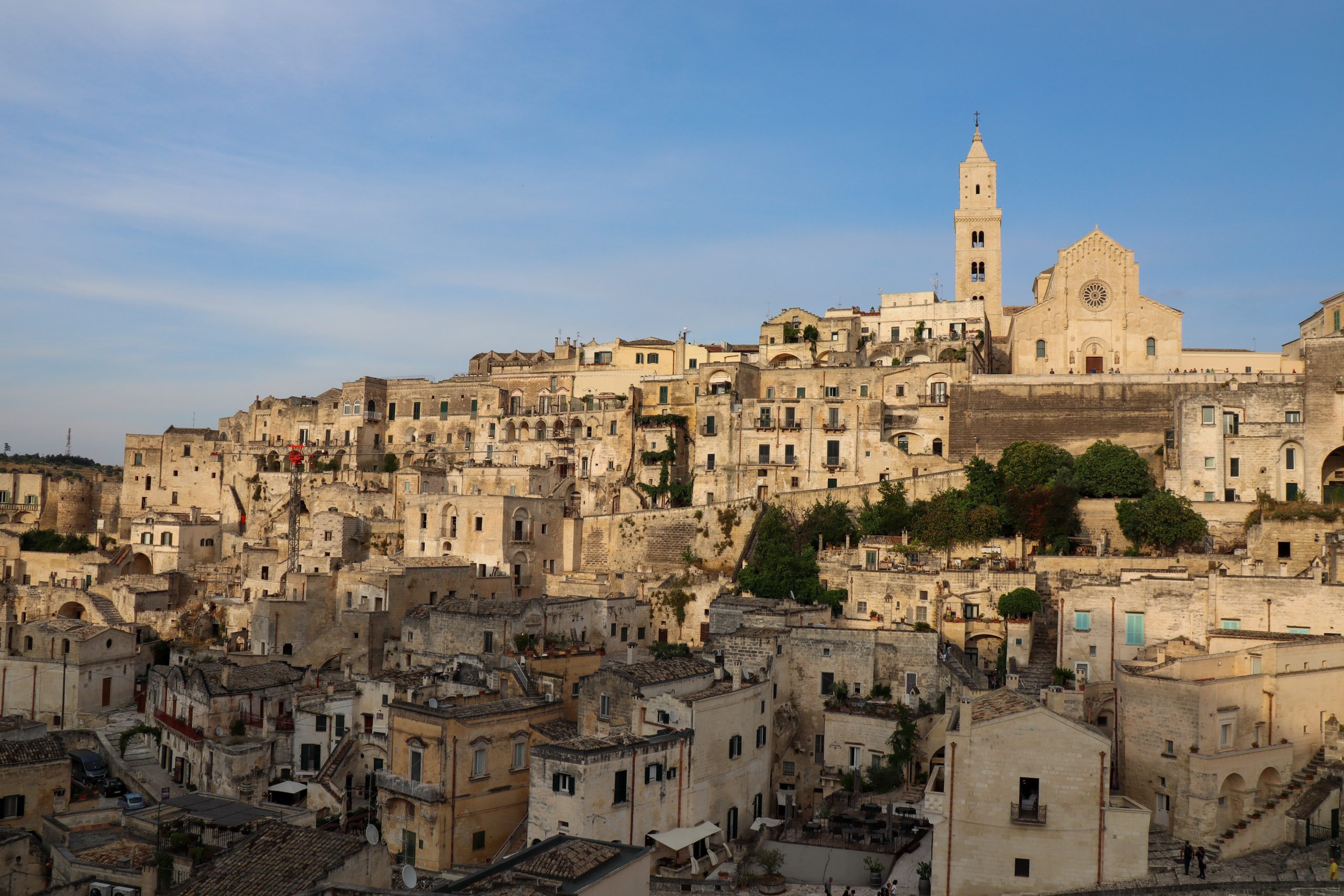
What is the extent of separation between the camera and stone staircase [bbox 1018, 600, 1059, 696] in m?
31.8

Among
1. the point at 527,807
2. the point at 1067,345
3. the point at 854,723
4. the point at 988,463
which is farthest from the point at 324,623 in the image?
the point at 1067,345

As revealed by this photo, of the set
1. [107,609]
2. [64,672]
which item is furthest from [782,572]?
[107,609]

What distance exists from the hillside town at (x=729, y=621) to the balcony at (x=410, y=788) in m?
0.07

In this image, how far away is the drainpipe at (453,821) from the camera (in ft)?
85.5

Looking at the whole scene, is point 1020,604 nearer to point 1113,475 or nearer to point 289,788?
point 1113,475

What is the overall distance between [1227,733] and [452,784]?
15.8m

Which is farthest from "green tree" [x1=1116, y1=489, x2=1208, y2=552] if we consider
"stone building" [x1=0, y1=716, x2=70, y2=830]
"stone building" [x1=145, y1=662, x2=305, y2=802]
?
"stone building" [x1=0, y1=716, x2=70, y2=830]

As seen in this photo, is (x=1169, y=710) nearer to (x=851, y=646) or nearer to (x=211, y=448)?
(x=851, y=646)

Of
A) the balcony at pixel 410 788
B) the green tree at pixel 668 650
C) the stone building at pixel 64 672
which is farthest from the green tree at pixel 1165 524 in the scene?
the stone building at pixel 64 672

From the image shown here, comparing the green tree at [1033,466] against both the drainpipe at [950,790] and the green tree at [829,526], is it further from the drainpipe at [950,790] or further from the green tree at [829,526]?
the drainpipe at [950,790]

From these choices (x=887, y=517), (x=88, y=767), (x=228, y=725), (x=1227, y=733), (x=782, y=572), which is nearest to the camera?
(x=1227, y=733)

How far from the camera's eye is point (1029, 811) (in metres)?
23.5

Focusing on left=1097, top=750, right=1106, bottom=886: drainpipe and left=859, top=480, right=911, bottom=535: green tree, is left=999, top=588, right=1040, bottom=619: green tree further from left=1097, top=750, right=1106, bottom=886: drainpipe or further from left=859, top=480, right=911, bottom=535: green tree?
left=1097, top=750, right=1106, bottom=886: drainpipe

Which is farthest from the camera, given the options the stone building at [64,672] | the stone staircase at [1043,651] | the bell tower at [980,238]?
the bell tower at [980,238]
